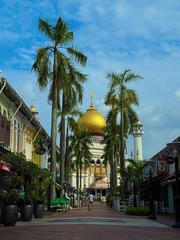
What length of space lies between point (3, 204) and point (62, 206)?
62.9 feet

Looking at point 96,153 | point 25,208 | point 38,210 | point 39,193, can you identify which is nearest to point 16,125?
point 39,193

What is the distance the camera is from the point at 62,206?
38875 millimetres

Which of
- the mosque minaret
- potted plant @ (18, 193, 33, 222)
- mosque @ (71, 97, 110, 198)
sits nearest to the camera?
potted plant @ (18, 193, 33, 222)

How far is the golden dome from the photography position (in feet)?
358

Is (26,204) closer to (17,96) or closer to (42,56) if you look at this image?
(17,96)

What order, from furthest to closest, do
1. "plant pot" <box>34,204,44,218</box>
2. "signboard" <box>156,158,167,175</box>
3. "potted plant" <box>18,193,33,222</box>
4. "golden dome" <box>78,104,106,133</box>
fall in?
1. "golden dome" <box>78,104,106,133</box>
2. "signboard" <box>156,158,167,175</box>
3. "plant pot" <box>34,204,44,218</box>
4. "potted plant" <box>18,193,33,222</box>

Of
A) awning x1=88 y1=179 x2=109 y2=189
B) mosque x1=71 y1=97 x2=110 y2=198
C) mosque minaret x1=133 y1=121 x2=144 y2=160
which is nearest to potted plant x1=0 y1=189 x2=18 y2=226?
mosque minaret x1=133 y1=121 x2=144 y2=160

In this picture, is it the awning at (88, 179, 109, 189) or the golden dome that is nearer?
the golden dome

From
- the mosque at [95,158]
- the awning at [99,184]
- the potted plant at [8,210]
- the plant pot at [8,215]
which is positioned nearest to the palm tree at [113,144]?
the potted plant at [8,210]

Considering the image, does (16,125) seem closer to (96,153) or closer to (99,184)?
(99,184)

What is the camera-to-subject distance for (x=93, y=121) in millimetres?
110750

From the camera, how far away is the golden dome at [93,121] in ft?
358

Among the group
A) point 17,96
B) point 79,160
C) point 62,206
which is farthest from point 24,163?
point 79,160

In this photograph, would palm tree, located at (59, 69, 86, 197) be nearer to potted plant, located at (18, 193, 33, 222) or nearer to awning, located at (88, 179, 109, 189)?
potted plant, located at (18, 193, 33, 222)
